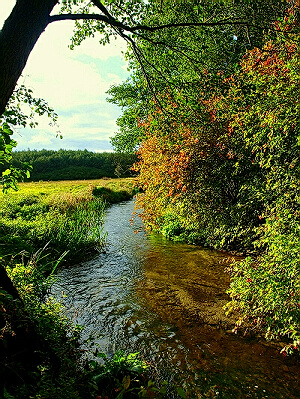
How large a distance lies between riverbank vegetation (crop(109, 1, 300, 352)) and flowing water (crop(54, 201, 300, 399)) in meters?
0.51

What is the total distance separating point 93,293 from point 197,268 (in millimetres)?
3465

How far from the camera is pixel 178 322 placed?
602 cm

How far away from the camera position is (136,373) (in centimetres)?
387

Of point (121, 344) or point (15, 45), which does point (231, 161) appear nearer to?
point (121, 344)

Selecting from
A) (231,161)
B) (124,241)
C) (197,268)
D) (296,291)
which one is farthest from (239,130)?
(124,241)

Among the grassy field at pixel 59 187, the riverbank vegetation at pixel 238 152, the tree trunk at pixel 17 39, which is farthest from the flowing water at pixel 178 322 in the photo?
the grassy field at pixel 59 187

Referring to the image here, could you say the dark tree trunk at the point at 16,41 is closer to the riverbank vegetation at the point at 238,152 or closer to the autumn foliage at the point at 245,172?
the riverbank vegetation at the point at 238,152

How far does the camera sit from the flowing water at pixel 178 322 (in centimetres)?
430

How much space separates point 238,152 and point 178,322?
607cm

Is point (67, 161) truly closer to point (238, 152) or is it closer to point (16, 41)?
point (238, 152)

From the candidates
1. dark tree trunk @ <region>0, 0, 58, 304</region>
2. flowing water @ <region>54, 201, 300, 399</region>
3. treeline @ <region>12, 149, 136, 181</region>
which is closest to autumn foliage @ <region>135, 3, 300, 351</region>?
flowing water @ <region>54, 201, 300, 399</region>

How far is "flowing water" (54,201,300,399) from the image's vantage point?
4297 millimetres

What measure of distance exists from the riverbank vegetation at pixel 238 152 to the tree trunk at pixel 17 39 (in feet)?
7.85

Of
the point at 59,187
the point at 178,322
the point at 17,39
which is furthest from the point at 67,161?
the point at 17,39
